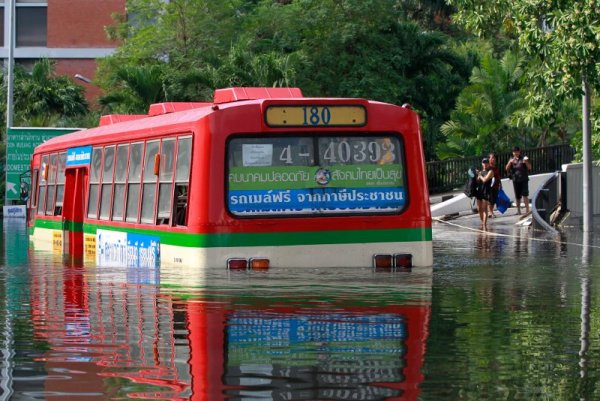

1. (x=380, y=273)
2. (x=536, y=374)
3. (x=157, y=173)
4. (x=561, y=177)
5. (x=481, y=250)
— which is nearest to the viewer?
(x=536, y=374)

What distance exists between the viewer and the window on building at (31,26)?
77000 mm

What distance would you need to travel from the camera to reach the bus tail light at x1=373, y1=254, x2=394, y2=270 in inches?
709

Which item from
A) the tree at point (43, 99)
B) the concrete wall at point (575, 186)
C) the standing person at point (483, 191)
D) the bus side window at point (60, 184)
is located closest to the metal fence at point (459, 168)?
the standing person at point (483, 191)

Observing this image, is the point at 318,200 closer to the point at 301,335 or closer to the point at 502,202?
the point at 301,335

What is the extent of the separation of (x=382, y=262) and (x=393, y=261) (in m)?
0.15

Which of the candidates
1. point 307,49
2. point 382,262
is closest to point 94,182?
point 382,262

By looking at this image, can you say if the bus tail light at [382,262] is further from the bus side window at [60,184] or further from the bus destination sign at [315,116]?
the bus side window at [60,184]

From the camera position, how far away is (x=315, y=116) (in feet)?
58.5

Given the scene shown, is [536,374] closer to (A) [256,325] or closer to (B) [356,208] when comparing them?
(A) [256,325]

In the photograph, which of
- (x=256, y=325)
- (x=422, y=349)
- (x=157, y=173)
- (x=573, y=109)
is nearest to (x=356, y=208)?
(x=157, y=173)

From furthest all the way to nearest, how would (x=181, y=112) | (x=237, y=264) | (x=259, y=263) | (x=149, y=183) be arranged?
1. (x=149, y=183)
2. (x=181, y=112)
3. (x=259, y=263)
4. (x=237, y=264)

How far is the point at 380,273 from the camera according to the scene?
1731 centimetres

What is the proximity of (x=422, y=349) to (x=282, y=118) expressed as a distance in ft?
27.0

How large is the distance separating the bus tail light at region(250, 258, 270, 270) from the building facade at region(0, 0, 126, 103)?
59.9m
